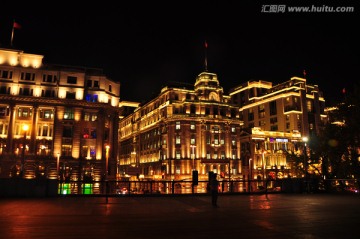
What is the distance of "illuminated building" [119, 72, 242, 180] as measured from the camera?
81.1 m

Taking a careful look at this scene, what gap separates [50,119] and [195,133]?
3724 centimetres

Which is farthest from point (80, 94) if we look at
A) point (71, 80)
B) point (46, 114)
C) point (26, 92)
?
point (26, 92)

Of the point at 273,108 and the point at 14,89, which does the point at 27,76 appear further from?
the point at 273,108

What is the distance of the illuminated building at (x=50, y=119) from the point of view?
213 ft

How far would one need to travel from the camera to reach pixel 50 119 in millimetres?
68688

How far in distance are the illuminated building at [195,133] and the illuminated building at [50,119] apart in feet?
57.2

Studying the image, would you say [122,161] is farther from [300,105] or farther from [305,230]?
[305,230]

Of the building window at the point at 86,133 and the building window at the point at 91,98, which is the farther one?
the building window at the point at 91,98

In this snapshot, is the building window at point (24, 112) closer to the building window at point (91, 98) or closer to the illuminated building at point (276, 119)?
the building window at point (91, 98)

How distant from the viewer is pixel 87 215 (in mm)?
13562

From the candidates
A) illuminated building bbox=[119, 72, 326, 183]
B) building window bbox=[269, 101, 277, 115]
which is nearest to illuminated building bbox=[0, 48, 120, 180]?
illuminated building bbox=[119, 72, 326, 183]

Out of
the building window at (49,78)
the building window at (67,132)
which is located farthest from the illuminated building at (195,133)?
the building window at (49,78)

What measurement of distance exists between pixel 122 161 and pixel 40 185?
10540 centimetres

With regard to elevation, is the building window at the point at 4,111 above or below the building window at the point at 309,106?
below
